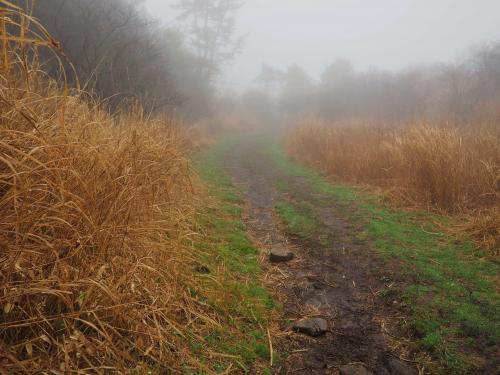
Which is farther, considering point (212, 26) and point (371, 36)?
point (371, 36)

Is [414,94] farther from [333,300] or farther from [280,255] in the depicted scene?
[333,300]

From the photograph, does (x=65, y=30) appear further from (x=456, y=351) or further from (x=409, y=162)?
(x=456, y=351)

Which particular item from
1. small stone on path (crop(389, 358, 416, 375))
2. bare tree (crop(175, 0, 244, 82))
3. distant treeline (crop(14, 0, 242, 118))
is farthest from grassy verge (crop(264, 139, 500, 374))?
bare tree (crop(175, 0, 244, 82))

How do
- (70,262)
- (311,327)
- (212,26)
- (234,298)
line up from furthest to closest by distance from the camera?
1. (212,26)
2. (234,298)
3. (311,327)
4. (70,262)

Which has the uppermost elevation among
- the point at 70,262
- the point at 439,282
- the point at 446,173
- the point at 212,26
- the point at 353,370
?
the point at 212,26

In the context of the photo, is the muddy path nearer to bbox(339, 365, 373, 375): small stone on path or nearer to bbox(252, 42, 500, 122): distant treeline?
bbox(339, 365, 373, 375): small stone on path

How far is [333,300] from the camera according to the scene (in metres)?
3.34

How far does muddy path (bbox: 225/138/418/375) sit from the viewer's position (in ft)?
8.26

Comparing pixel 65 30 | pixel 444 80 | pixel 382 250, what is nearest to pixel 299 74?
pixel 444 80

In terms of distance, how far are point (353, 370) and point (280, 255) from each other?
185 cm

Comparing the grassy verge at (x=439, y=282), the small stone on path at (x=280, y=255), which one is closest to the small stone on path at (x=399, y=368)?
the grassy verge at (x=439, y=282)

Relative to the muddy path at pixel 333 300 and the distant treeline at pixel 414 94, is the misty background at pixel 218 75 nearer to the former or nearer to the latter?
the distant treeline at pixel 414 94

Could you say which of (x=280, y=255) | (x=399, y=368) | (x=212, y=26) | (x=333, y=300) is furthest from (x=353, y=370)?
(x=212, y=26)

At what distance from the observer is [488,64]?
15.4 m
